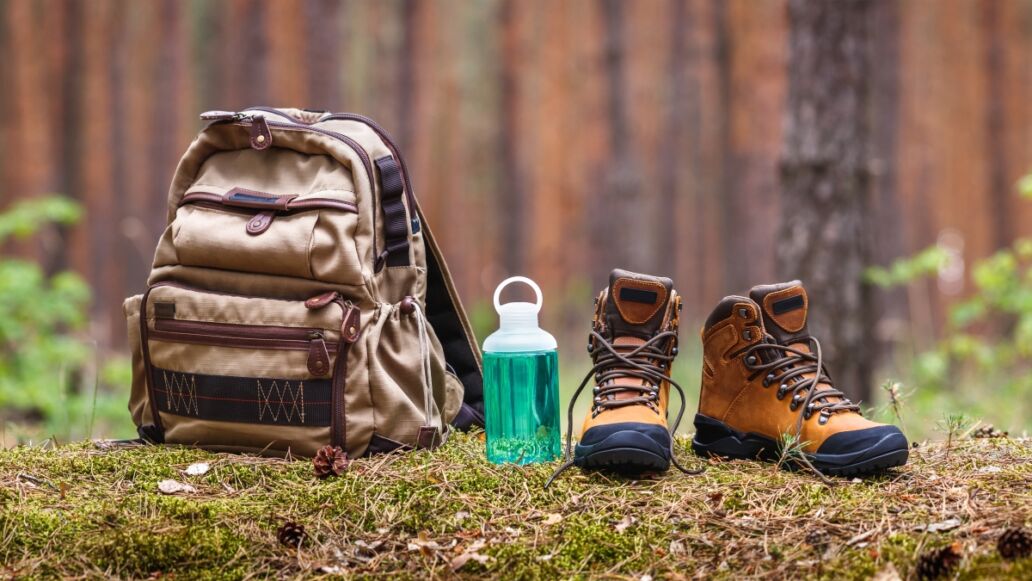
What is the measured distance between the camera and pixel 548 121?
5.91 metres

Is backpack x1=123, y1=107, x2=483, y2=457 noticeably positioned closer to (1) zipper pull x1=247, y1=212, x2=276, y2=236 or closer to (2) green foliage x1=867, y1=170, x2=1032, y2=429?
(1) zipper pull x1=247, y1=212, x2=276, y2=236

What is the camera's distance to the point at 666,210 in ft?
Answer: 19.3

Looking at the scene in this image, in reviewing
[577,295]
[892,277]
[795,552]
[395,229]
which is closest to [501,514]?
[795,552]

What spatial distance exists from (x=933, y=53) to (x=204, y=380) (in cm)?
524

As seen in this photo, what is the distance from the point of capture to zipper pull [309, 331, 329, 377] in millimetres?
2096

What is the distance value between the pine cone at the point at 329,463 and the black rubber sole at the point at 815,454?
31.6 inches

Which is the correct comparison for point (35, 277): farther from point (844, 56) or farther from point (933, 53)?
point (933, 53)

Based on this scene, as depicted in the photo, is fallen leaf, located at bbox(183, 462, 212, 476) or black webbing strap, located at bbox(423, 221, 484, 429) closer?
fallen leaf, located at bbox(183, 462, 212, 476)

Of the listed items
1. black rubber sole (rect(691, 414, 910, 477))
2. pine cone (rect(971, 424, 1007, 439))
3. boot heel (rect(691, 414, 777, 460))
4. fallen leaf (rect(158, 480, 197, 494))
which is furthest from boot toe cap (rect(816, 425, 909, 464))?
fallen leaf (rect(158, 480, 197, 494))

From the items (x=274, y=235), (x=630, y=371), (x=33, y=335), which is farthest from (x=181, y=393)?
(x=33, y=335)

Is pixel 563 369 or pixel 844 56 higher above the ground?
pixel 844 56

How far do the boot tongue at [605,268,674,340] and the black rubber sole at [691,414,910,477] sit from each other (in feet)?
0.83

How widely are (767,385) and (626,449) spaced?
0.39 meters

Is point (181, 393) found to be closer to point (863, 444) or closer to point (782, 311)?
point (782, 311)
